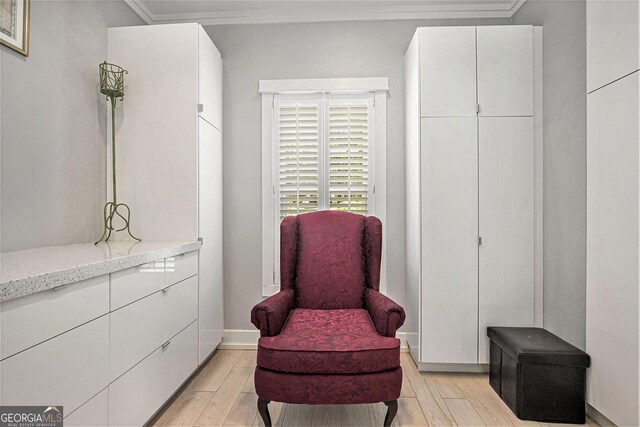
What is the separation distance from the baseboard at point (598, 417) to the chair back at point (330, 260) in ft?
4.40

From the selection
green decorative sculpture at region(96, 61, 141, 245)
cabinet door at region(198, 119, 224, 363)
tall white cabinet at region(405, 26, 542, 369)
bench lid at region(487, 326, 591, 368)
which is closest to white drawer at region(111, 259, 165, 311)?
green decorative sculpture at region(96, 61, 141, 245)

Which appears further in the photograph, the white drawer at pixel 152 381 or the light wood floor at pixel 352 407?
the light wood floor at pixel 352 407

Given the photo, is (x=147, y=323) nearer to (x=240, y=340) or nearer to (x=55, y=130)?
(x=55, y=130)

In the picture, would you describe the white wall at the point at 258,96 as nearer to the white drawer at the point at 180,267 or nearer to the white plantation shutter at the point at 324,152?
the white plantation shutter at the point at 324,152

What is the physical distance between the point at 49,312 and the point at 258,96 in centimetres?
235

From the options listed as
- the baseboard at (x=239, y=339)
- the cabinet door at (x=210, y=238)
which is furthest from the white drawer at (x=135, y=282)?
the baseboard at (x=239, y=339)

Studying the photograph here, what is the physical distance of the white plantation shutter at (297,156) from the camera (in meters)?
3.09

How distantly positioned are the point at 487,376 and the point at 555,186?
1.39 meters

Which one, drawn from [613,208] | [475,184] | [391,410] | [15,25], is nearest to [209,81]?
[15,25]

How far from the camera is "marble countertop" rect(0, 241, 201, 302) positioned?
1.13 meters

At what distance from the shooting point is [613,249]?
5.86 ft

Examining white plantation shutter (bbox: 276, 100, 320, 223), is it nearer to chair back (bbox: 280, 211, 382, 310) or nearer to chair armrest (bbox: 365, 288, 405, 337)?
chair back (bbox: 280, 211, 382, 310)

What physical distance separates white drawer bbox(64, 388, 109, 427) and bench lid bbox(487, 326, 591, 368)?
6.82 feet

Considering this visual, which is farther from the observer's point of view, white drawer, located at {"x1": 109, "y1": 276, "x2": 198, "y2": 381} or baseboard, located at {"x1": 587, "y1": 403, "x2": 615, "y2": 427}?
baseboard, located at {"x1": 587, "y1": 403, "x2": 615, "y2": 427}
